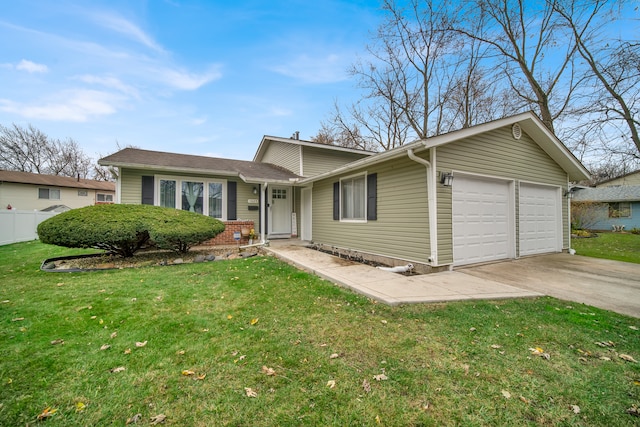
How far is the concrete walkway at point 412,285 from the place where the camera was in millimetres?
4035

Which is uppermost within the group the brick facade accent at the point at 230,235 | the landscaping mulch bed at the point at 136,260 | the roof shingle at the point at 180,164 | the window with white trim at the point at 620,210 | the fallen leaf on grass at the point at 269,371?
the roof shingle at the point at 180,164

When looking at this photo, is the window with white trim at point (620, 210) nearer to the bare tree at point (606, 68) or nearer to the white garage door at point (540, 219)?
the bare tree at point (606, 68)

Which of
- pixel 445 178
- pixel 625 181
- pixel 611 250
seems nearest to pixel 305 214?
pixel 445 178

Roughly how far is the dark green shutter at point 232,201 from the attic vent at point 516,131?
9147 mm

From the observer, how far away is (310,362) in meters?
2.40

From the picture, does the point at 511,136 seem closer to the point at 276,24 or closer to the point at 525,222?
the point at 525,222

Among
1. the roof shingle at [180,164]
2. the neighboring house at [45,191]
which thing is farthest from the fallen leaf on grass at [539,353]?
the neighboring house at [45,191]

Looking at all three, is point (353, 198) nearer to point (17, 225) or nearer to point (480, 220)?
point (480, 220)

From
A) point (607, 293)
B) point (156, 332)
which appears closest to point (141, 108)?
point (156, 332)

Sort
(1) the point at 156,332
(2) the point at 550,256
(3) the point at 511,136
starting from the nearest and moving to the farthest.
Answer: (1) the point at 156,332, (3) the point at 511,136, (2) the point at 550,256

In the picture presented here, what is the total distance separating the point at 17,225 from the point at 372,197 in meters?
14.9

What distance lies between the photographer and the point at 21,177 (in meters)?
21.9

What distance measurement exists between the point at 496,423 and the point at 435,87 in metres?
17.6

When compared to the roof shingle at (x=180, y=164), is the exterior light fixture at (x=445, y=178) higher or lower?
lower
